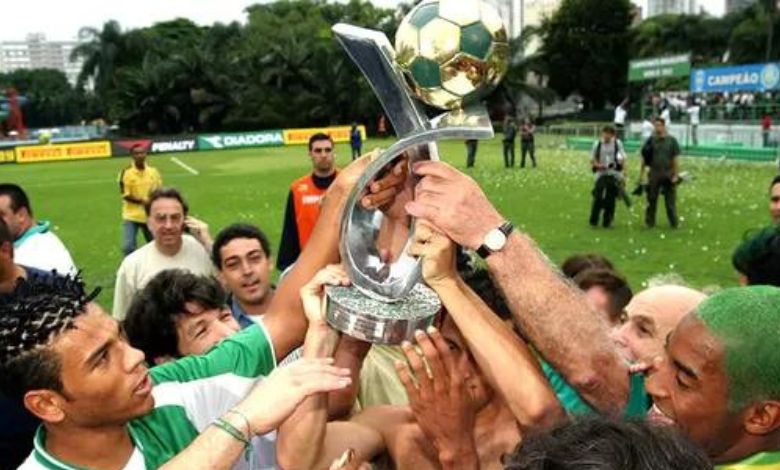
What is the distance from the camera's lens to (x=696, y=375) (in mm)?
1888

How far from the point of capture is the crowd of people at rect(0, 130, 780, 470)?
6.04ft

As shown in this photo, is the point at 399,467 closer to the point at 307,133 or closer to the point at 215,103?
the point at 307,133

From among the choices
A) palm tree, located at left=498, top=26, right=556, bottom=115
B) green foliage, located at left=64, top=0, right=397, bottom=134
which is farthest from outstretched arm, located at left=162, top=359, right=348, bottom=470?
palm tree, located at left=498, top=26, right=556, bottom=115

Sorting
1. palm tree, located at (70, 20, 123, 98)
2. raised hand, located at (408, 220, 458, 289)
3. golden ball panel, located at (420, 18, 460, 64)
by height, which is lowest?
raised hand, located at (408, 220, 458, 289)

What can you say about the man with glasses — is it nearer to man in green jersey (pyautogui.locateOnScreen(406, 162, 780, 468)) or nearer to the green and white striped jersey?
the green and white striped jersey

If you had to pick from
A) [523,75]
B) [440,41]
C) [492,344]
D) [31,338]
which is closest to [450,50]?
[440,41]

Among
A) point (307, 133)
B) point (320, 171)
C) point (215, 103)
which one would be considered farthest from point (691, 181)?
point (215, 103)

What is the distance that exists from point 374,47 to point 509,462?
4.49ft

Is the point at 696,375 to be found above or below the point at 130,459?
above

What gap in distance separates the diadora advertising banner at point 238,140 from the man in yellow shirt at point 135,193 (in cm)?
Answer: 2762

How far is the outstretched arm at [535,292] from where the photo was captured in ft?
6.63

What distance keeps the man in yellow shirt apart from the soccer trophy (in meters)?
8.11

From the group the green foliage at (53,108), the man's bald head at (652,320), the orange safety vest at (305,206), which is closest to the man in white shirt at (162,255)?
the orange safety vest at (305,206)

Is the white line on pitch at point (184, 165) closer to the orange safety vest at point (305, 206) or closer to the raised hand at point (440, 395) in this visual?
the orange safety vest at point (305, 206)
